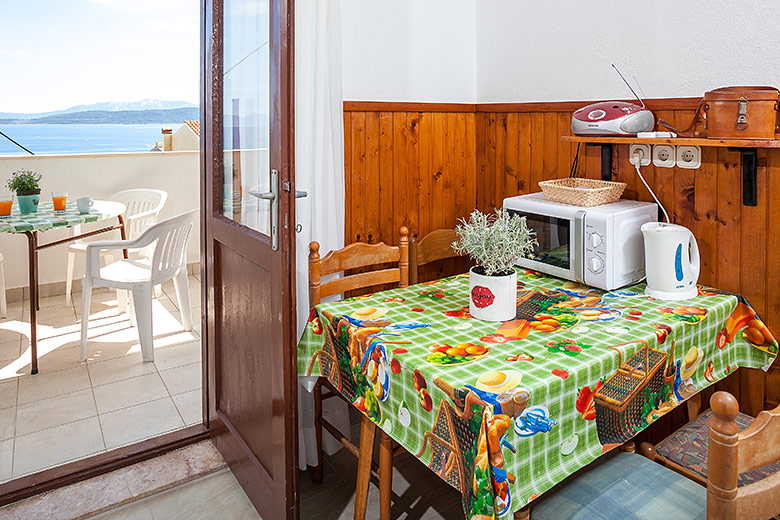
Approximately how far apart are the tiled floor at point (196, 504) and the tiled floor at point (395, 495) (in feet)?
0.70

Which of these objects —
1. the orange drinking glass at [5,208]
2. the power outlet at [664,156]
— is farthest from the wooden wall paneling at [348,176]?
the orange drinking glass at [5,208]

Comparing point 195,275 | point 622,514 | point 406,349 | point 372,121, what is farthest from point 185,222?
point 622,514

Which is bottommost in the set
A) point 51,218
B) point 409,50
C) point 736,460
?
point 736,460

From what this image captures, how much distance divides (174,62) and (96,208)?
3.03 metres

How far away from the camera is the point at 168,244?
10.8ft

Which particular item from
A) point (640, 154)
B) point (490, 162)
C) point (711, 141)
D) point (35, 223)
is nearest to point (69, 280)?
point (35, 223)

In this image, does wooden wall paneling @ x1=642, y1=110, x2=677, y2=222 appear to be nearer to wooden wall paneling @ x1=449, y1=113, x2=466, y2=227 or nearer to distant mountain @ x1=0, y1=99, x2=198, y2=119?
wooden wall paneling @ x1=449, y1=113, x2=466, y2=227

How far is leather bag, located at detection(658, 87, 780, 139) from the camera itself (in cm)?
160

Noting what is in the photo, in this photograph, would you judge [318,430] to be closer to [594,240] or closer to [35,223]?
[594,240]

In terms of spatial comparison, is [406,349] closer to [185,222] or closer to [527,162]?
[527,162]

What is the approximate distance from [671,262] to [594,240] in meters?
0.23

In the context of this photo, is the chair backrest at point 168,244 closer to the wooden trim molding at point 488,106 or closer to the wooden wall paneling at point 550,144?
the wooden trim molding at point 488,106

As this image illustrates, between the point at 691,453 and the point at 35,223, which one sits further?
the point at 35,223

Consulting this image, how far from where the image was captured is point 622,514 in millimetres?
1245
